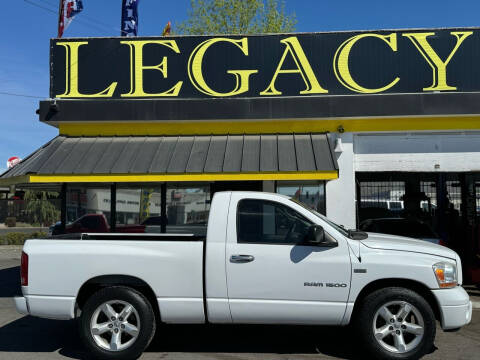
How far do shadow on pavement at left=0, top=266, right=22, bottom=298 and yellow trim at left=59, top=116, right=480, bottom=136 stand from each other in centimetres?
359

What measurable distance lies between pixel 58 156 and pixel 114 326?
4.93 meters

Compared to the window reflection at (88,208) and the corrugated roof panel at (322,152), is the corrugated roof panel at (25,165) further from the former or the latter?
the corrugated roof panel at (322,152)

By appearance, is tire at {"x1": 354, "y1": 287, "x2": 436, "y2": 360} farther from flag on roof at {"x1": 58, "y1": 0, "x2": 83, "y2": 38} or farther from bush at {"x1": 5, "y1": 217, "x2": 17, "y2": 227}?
bush at {"x1": 5, "y1": 217, "x2": 17, "y2": 227}

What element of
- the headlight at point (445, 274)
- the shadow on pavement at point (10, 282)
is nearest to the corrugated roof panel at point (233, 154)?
the headlight at point (445, 274)

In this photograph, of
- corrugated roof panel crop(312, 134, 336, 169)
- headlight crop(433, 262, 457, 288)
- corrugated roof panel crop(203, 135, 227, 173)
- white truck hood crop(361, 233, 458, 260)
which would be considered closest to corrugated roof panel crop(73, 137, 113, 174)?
corrugated roof panel crop(203, 135, 227, 173)

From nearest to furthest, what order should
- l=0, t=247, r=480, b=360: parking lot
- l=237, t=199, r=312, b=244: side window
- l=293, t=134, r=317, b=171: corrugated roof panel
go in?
1. l=237, t=199, r=312, b=244: side window
2. l=0, t=247, r=480, b=360: parking lot
3. l=293, t=134, r=317, b=171: corrugated roof panel

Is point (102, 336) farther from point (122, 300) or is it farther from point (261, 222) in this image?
point (261, 222)

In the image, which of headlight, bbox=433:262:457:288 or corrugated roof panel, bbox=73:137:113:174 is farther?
corrugated roof panel, bbox=73:137:113:174

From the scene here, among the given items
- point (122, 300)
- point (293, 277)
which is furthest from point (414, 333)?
point (122, 300)

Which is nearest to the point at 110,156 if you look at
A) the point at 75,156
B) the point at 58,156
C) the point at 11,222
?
the point at 75,156

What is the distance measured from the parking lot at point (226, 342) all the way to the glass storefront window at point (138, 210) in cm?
264

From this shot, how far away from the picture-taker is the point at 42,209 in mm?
34656

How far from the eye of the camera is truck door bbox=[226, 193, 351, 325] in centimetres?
484

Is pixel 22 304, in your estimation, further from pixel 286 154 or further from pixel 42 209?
pixel 42 209
